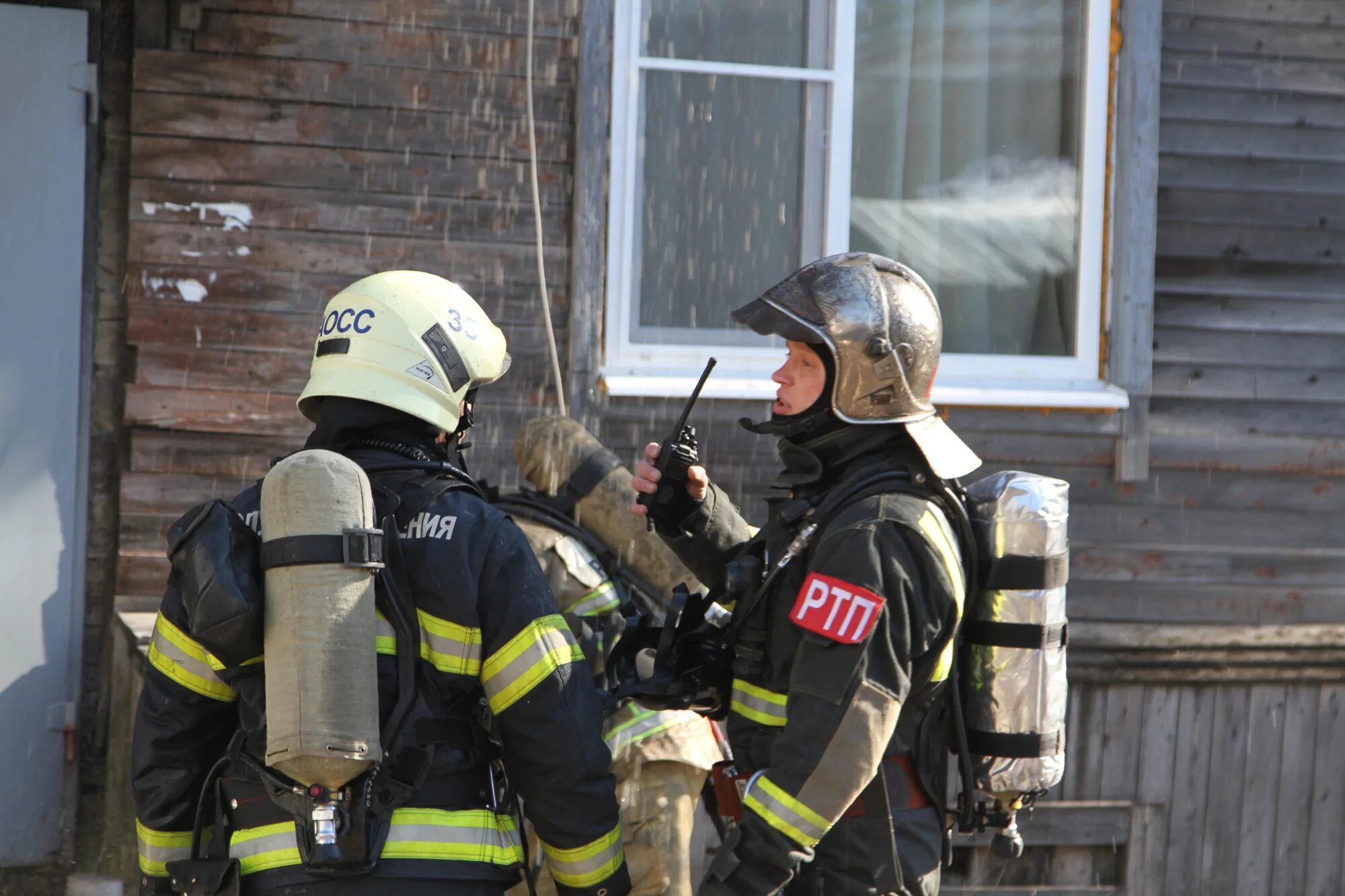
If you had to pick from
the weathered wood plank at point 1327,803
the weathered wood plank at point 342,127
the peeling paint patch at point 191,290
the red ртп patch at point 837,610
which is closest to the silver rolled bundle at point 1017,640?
the red ртп patch at point 837,610

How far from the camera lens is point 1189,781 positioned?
5.57 m

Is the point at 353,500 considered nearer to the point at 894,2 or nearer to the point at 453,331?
the point at 453,331

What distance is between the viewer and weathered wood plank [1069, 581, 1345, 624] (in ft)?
18.2

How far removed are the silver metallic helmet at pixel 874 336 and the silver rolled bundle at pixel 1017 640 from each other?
0.49ft

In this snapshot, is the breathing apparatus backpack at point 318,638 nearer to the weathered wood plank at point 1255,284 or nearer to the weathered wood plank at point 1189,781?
the weathered wood plank at point 1189,781

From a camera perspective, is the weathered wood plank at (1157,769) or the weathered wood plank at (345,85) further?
the weathered wood plank at (1157,769)

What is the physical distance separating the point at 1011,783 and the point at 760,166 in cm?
325

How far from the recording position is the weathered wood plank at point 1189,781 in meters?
5.55

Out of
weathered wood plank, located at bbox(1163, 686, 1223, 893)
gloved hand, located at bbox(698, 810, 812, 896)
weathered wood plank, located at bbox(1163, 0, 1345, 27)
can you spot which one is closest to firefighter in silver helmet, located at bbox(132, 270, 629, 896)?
gloved hand, located at bbox(698, 810, 812, 896)

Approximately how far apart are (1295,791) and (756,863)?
13.3ft

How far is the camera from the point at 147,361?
484 centimetres

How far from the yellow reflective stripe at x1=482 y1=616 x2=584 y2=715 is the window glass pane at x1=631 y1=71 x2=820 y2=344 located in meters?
2.83

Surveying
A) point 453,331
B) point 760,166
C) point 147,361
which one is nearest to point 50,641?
point 147,361

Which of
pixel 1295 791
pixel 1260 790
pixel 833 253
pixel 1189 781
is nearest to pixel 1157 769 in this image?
pixel 1189 781
